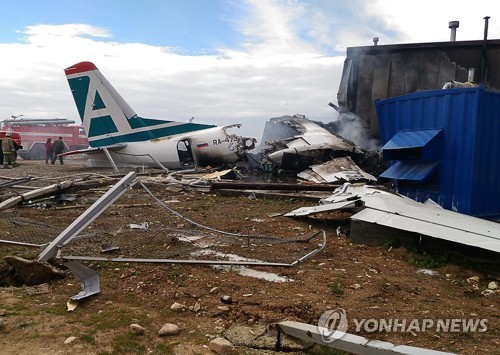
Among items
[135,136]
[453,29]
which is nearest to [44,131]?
[135,136]

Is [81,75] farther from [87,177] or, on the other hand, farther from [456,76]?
[456,76]

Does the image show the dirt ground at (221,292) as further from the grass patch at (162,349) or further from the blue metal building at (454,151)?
the blue metal building at (454,151)

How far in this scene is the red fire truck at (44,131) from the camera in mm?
30467

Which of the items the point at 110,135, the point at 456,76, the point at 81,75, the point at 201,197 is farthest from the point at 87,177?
the point at 456,76

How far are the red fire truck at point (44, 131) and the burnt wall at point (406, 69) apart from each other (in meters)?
23.4

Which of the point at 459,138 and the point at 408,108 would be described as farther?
the point at 408,108

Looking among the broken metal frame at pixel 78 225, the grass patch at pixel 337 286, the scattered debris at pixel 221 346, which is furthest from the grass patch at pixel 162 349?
the broken metal frame at pixel 78 225

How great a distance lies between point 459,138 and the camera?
5852 mm

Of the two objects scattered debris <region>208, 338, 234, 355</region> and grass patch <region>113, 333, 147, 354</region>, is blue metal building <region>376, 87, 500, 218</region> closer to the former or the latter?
scattered debris <region>208, 338, 234, 355</region>

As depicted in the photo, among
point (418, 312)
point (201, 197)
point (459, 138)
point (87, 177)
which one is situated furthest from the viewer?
point (87, 177)

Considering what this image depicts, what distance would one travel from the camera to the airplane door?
46.5ft

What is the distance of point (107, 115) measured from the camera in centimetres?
1477

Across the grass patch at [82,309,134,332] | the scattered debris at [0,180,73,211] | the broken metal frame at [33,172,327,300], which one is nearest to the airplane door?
the scattered debris at [0,180,73,211]

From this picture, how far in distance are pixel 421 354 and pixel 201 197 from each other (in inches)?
273
